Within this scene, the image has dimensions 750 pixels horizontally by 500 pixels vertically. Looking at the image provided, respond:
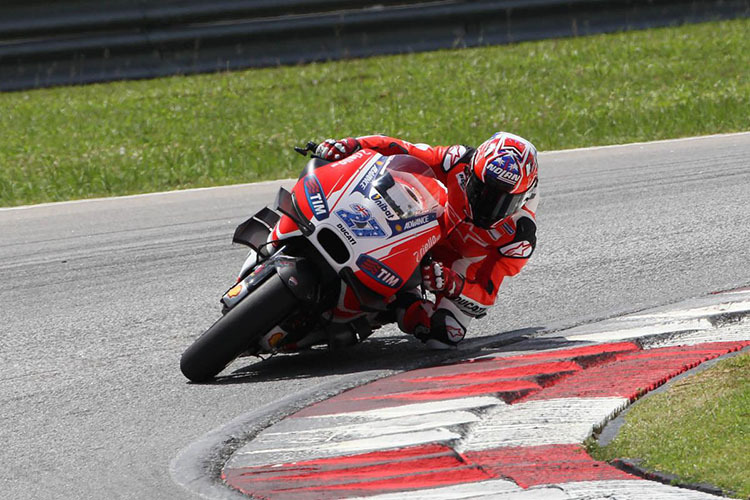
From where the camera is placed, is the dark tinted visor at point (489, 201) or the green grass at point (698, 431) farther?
the dark tinted visor at point (489, 201)

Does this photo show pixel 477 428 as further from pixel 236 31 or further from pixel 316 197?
pixel 236 31

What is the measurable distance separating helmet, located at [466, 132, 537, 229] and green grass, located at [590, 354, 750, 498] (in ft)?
4.78

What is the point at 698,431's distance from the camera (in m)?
4.12

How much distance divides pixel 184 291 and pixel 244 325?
2.18 m

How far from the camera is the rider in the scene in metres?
5.88

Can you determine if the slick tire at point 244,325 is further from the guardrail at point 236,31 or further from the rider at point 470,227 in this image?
the guardrail at point 236,31

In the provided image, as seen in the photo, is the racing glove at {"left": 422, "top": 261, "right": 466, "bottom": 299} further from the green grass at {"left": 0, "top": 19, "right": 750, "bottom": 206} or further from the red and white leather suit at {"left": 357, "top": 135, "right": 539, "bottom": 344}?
the green grass at {"left": 0, "top": 19, "right": 750, "bottom": 206}

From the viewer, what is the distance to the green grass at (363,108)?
11.8 metres

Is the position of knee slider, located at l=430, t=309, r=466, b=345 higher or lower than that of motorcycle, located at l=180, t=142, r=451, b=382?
lower

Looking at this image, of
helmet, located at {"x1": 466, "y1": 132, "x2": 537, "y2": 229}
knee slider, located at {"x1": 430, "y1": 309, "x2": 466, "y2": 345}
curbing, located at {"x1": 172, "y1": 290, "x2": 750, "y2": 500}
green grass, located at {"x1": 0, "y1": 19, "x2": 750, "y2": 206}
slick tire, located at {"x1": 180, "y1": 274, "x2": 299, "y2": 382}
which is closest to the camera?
curbing, located at {"x1": 172, "y1": 290, "x2": 750, "y2": 500}

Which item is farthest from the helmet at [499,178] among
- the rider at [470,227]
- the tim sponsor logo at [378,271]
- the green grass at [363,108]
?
the green grass at [363,108]

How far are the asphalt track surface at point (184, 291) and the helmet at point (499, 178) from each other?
2.91ft

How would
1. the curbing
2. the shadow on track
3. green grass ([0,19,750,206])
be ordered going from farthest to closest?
green grass ([0,19,750,206])
the shadow on track
the curbing


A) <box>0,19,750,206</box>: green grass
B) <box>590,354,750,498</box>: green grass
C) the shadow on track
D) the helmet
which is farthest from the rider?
<box>0,19,750,206</box>: green grass
